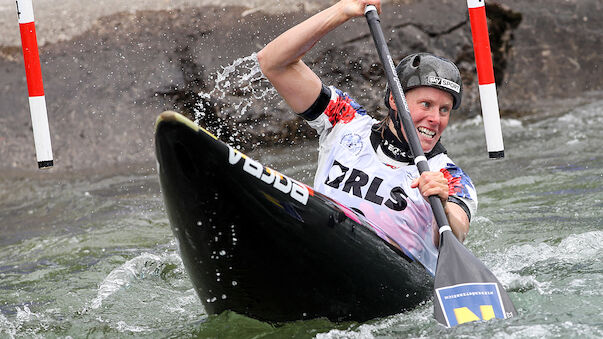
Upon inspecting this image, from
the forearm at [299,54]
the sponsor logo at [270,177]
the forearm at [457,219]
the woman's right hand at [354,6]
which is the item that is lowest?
the forearm at [457,219]

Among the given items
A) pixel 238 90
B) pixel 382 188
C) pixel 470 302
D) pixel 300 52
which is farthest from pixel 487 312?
pixel 238 90

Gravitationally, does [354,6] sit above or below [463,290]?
above

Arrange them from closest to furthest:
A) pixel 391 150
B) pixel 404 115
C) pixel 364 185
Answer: pixel 404 115 → pixel 364 185 → pixel 391 150

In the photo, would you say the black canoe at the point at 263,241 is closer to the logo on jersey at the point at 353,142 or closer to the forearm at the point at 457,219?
the forearm at the point at 457,219

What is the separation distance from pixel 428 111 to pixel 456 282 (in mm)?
821

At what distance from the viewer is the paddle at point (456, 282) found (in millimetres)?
3283

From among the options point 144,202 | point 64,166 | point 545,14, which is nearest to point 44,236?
point 144,202

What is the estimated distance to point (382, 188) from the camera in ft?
12.0

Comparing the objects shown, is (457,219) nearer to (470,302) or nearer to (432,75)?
(470,302)

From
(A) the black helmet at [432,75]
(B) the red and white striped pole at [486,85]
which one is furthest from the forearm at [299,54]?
(B) the red and white striped pole at [486,85]

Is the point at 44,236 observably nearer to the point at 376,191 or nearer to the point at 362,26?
the point at 376,191

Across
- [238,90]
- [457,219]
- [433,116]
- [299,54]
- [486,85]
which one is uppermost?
[238,90]

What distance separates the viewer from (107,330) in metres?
3.57

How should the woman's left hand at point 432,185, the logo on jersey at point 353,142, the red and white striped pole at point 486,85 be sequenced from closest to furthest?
the woman's left hand at point 432,185
the logo on jersey at point 353,142
the red and white striped pole at point 486,85
